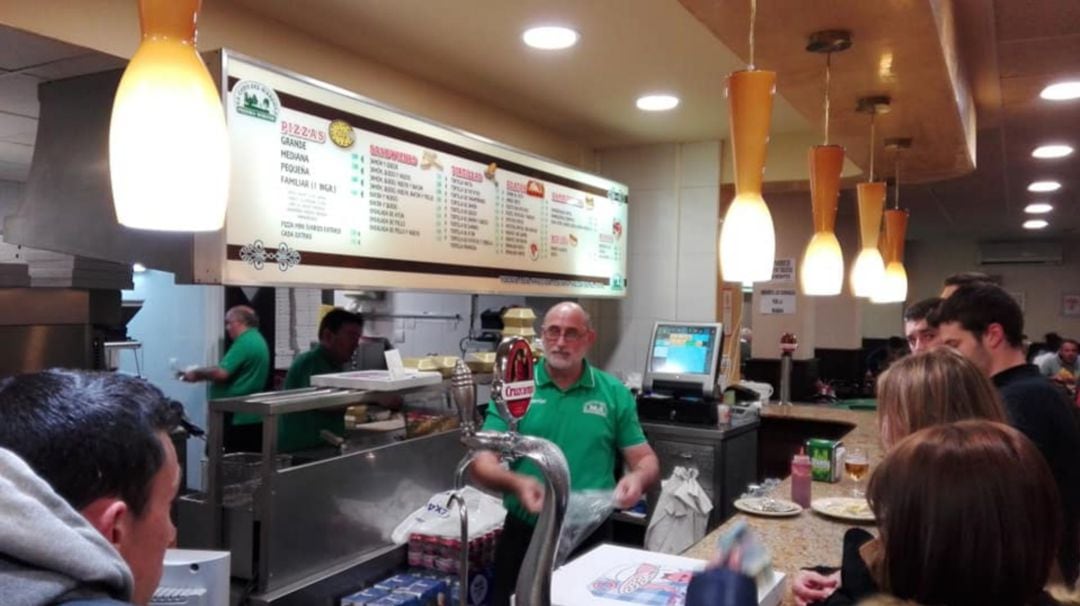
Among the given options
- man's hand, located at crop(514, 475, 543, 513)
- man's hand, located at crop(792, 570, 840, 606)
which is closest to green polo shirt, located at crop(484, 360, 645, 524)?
man's hand, located at crop(514, 475, 543, 513)

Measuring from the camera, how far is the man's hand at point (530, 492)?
158 cm

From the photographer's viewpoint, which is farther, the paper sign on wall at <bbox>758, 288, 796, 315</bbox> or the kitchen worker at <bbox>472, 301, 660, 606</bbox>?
the paper sign on wall at <bbox>758, 288, 796, 315</bbox>

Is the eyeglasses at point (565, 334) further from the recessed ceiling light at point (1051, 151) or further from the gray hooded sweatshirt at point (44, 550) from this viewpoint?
the recessed ceiling light at point (1051, 151)

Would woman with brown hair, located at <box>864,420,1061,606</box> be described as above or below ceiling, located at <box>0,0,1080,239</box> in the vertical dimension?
below

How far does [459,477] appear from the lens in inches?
52.2

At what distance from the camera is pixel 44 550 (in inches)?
28.6

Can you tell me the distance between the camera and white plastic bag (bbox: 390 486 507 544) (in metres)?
2.81

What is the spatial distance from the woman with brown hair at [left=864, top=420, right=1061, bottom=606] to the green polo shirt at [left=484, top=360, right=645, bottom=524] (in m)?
1.51

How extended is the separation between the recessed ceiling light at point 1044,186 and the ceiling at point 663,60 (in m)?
1.81

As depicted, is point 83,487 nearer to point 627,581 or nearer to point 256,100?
point 627,581

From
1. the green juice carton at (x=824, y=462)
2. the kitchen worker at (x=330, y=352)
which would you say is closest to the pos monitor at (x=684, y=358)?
the green juice carton at (x=824, y=462)

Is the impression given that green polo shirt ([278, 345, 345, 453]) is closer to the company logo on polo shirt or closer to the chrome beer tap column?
the company logo on polo shirt

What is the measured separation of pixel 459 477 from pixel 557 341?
156 centimetres

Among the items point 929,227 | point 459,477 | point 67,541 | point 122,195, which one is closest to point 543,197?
point 459,477
